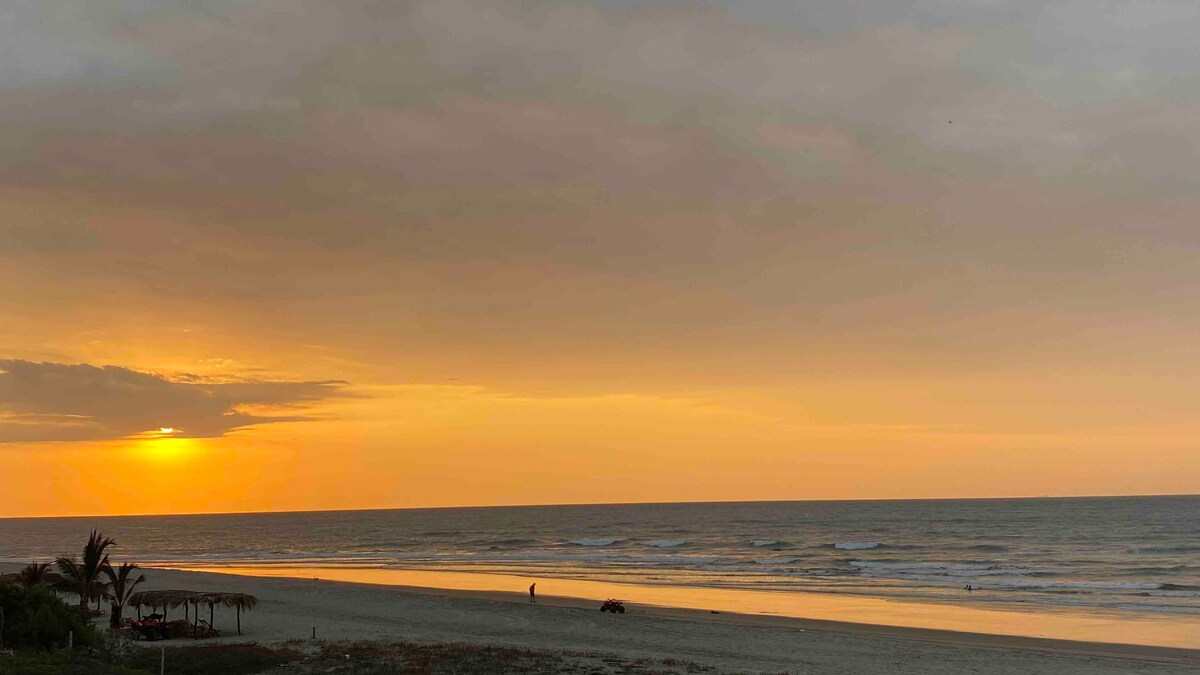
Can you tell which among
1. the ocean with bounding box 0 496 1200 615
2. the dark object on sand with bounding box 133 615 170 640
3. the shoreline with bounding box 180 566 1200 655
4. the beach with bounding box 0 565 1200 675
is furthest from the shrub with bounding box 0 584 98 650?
the ocean with bounding box 0 496 1200 615

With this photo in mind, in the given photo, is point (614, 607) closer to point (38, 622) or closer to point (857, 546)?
point (38, 622)

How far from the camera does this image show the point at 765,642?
31094 millimetres

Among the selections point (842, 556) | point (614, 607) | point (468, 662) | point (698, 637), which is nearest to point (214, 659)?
point (468, 662)

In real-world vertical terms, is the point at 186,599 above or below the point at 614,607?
above

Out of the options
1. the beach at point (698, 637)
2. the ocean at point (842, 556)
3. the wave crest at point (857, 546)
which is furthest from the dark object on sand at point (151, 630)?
the wave crest at point (857, 546)

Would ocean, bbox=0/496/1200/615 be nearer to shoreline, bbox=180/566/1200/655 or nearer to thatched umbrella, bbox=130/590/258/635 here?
shoreline, bbox=180/566/1200/655

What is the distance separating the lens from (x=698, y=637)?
31.9 metres

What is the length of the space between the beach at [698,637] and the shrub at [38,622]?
7282 mm

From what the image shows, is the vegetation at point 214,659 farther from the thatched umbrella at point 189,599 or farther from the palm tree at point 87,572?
the palm tree at point 87,572

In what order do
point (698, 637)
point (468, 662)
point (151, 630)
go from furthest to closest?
point (698, 637)
point (151, 630)
point (468, 662)

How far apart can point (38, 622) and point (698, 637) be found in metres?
19.5

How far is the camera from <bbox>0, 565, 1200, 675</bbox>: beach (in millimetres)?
27344

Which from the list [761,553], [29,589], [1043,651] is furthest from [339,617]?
[761,553]

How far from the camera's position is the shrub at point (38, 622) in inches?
896
